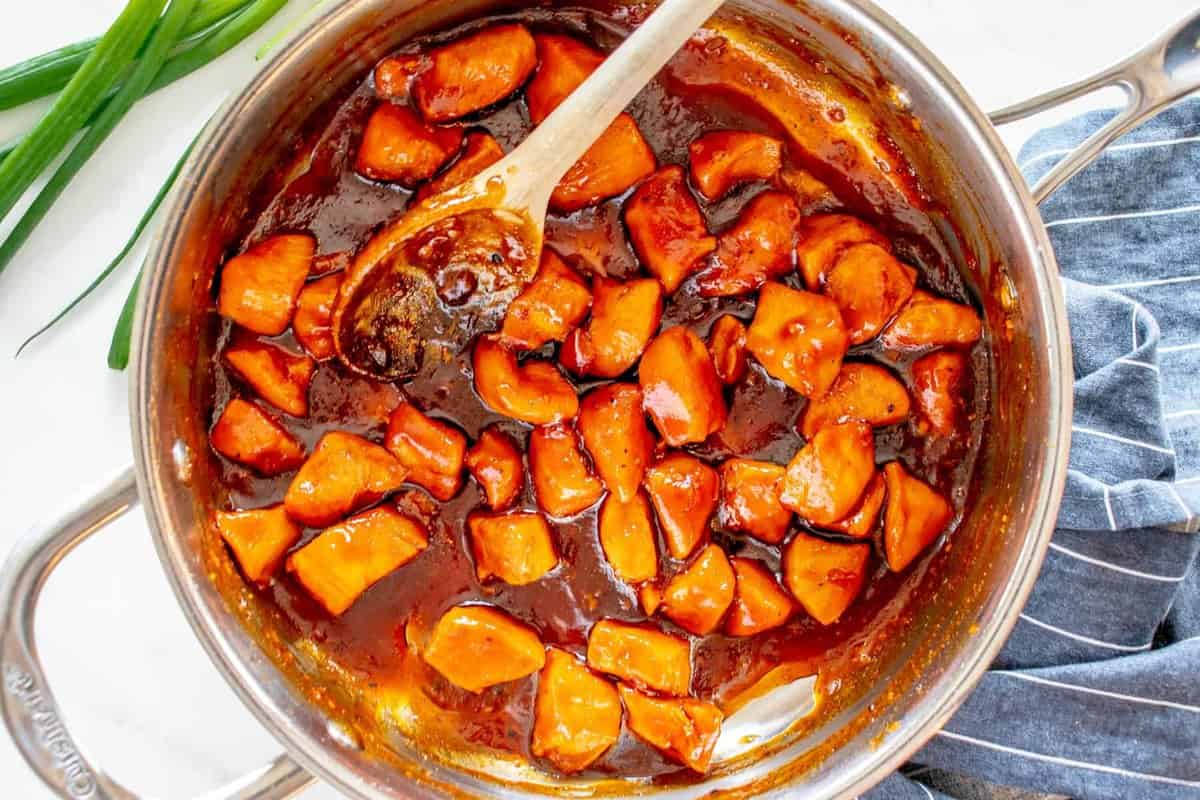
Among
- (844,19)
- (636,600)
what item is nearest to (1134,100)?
(844,19)

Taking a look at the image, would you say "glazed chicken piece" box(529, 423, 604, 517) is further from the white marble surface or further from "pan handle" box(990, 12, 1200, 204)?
"pan handle" box(990, 12, 1200, 204)

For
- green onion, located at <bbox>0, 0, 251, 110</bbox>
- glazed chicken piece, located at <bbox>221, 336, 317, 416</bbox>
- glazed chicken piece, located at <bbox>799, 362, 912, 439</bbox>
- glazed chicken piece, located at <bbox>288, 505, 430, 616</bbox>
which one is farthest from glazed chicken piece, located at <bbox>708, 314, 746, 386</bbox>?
green onion, located at <bbox>0, 0, 251, 110</bbox>

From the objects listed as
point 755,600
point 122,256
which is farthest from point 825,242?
point 122,256

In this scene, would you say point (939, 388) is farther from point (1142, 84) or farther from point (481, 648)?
point (481, 648)

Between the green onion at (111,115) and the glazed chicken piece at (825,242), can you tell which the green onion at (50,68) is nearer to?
the green onion at (111,115)

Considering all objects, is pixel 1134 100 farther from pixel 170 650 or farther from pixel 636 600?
pixel 170 650

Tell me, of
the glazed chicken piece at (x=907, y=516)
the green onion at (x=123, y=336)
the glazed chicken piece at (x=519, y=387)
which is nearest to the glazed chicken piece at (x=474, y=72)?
the glazed chicken piece at (x=519, y=387)
